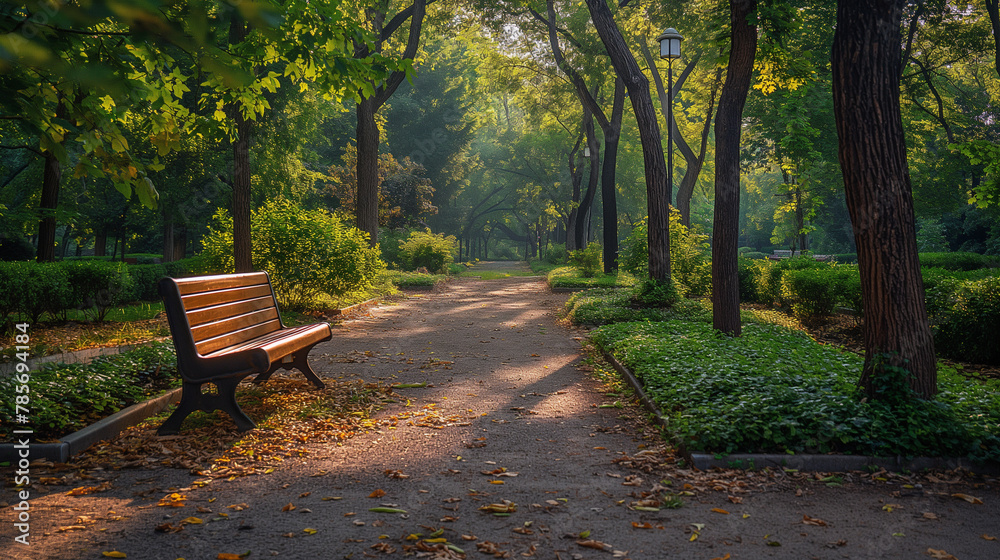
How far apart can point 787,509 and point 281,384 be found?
5203mm

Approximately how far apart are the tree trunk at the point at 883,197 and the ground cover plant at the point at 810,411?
0.88 feet

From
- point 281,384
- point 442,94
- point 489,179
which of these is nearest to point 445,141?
point 442,94

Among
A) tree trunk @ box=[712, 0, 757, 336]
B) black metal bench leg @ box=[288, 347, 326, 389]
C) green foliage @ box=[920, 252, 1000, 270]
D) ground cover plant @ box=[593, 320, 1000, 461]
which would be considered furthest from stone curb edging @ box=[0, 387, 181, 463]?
green foliage @ box=[920, 252, 1000, 270]

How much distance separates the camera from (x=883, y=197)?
16.4ft

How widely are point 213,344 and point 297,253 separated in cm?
733

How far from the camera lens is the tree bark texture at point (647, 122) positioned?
13.5 metres

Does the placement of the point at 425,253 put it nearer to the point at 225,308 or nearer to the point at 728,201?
the point at 728,201

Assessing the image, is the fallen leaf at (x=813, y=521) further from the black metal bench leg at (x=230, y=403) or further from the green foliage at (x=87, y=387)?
the green foliage at (x=87, y=387)

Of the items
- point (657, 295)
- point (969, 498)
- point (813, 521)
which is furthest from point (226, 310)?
point (657, 295)

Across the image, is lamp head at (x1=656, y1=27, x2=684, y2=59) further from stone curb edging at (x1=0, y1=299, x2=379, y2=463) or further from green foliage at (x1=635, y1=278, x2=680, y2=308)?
Result: stone curb edging at (x1=0, y1=299, x2=379, y2=463)

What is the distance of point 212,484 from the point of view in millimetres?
4090

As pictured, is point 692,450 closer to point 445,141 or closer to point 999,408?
point 999,408

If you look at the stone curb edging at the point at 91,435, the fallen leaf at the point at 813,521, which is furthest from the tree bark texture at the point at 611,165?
the fallen leaf at the point at 813,521

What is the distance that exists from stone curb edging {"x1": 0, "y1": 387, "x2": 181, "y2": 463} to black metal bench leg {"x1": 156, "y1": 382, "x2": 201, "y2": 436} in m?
0.37
